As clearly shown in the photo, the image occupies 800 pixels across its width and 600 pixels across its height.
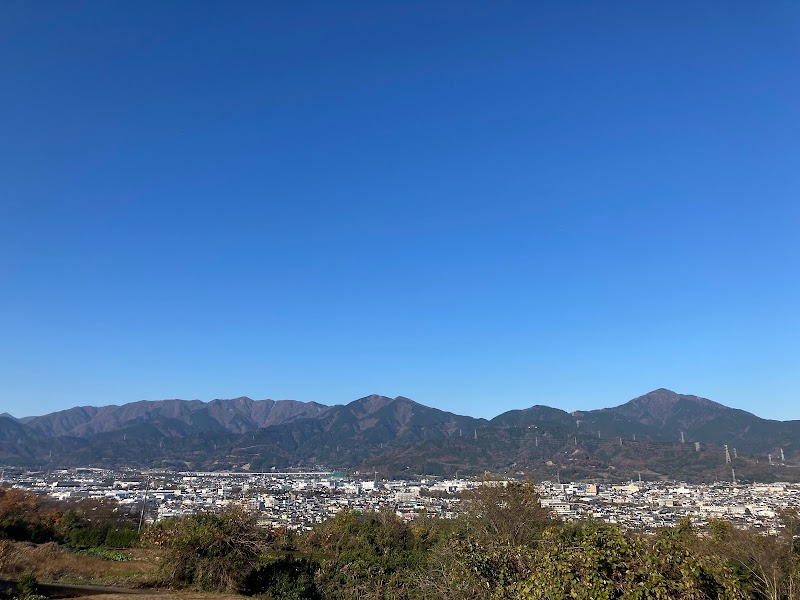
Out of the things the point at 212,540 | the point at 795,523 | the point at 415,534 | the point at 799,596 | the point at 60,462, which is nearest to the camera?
the point at 799,596

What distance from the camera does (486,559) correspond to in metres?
9.92

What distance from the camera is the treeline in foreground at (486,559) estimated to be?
24.2 feet

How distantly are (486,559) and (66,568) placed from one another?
2008 centimetres

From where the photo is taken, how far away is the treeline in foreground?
737 centimetres

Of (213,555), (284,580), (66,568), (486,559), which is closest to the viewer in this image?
(486,559)

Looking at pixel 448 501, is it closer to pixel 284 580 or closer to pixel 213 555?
pixel 213 555

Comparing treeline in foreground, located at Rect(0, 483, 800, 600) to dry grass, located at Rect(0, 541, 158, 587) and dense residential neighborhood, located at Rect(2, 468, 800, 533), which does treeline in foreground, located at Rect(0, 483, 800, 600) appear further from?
dense residential neighborhood, located at Rect(2, 468, 800, 533)

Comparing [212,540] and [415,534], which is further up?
[212,540]

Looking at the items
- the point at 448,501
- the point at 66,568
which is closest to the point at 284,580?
the point at 66,568

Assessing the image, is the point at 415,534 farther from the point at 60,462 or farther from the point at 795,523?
the point at 60,462

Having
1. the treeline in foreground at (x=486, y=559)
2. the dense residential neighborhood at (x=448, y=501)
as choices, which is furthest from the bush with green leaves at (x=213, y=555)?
the dense residential neighborhood at (x=448, y=501)

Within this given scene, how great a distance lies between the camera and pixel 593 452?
164 meters

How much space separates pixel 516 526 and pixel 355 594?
67.1 feet

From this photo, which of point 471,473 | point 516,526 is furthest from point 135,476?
point 516,526
